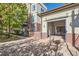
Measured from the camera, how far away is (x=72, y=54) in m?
2.75

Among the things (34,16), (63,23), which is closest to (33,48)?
(34,16)

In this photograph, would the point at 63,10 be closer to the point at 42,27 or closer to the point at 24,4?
the point at 42,27

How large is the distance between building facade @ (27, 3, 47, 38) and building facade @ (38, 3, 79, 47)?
0.09 meters

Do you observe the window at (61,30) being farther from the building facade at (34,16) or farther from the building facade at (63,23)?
the building facade at (34,16)

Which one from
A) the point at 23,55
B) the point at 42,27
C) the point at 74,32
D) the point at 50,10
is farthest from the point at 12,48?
the point at 74,32

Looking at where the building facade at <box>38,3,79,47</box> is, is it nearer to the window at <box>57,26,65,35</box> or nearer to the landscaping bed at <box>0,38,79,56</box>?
the window at <box>57,26,65,35</box>

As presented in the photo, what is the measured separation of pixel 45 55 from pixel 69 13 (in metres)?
0.85

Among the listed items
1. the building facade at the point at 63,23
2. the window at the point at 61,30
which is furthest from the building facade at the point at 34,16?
the window at the point at 61,30

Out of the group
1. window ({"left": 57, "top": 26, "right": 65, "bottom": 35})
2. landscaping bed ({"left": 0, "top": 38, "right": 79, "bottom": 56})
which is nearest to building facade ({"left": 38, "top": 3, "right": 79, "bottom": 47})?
window ({"left": 57, "top": 26, "right": 65, "bottom": 35})

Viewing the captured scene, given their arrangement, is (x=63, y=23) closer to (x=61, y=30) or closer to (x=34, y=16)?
(x=61, y=30)

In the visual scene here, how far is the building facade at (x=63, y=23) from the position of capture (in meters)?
2.75

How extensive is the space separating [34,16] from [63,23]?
539 millimetres

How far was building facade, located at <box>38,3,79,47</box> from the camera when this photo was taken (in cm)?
275

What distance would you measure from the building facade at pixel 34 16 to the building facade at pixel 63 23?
9 cm
